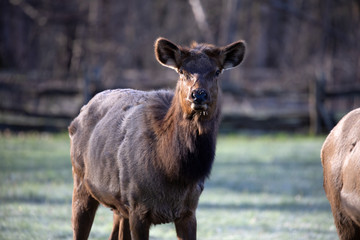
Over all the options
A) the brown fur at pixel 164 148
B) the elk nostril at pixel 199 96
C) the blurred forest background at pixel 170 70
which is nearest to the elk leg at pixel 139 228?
the brown fur at pixel 164 148

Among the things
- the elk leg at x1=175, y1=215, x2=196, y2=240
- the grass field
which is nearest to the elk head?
the elk leg at x1=175, y1=215, x2=196, y2=240

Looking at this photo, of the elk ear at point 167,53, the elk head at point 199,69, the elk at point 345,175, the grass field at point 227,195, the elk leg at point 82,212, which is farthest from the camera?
the grass field at point 227,195

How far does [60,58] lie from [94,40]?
3457mm

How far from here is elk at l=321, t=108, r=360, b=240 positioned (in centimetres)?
472

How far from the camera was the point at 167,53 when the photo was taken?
17.6ft

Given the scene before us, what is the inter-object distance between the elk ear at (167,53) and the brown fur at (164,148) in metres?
0.01

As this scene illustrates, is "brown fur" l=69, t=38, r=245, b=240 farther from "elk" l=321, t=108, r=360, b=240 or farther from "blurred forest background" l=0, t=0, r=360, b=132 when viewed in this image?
"blurred forest background" l=0, t=0, r=360, b=132

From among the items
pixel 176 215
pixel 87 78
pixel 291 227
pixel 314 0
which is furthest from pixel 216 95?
pixel 314 0

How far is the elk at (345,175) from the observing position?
4.72 m

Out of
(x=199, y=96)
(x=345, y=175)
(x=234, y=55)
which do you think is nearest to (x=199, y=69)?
A: (x=199, y=96)

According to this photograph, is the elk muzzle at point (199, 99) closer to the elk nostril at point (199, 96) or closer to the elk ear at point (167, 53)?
the elk nostril at point (199, 96)

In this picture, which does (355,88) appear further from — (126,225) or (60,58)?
(60,58)

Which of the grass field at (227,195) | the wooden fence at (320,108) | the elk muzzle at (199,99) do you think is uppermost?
the elk muzzle at (199,99)

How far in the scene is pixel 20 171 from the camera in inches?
500
